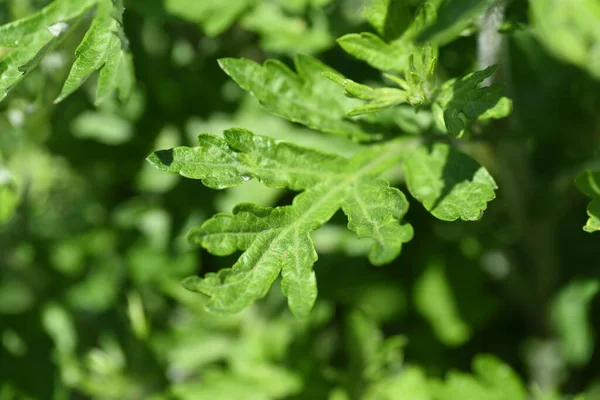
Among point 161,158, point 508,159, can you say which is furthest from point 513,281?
point 161,158

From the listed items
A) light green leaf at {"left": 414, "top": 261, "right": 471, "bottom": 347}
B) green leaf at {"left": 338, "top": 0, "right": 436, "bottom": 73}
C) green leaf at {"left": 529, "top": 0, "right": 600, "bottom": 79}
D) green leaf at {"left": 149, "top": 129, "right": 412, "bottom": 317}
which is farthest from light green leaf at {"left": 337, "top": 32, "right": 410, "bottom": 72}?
light green leaf at {"left": 414, "top": 261, "right": 471, "bottom": 347}

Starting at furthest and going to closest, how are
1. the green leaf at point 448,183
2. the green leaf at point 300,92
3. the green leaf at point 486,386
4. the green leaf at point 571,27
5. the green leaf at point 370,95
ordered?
the green leaf at point 486,386 < the green leaf at point 571,27 < the green leaf at point 300,92 < the green leaf at point 448,183 < the green leaf at point 370,95

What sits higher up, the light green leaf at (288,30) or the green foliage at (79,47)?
the green foliage at (79,47)

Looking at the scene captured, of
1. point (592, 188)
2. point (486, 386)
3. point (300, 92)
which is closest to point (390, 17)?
point (300, 92)

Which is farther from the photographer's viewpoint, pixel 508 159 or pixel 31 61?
pixel 508 159

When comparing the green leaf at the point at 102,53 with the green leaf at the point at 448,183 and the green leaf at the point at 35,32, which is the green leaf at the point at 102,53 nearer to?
the green leaf at the point at 35,32

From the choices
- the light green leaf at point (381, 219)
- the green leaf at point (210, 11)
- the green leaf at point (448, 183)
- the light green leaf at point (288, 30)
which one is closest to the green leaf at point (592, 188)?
the green leaf at point (448, 183)

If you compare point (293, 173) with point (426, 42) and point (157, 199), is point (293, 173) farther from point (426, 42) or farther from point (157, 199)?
point (157, 199)
